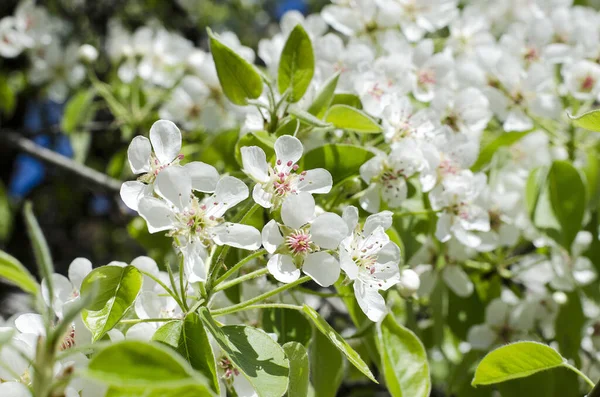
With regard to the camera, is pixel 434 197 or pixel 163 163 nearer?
pixel 163 163

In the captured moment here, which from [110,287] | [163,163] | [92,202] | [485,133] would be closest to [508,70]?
[485,133]

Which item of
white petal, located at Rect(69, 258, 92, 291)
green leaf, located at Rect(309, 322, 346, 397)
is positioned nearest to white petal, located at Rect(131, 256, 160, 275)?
white petal, located at Rect(69, 258, 92, 291)

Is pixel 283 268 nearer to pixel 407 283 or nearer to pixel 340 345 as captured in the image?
pixel 340 345

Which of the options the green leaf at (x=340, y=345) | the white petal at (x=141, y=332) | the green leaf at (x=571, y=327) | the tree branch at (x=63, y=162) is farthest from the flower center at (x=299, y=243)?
the tree branch at (x=63, y=162)

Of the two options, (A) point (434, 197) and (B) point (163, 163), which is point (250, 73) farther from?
(A) point (434, 197)

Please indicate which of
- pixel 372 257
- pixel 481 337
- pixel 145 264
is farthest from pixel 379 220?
pixel 481 337

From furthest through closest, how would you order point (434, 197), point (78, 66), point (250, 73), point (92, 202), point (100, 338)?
point (92, 202)
point (78, 66)
point (434, 197)
point (250, 73)
point (100, 338)

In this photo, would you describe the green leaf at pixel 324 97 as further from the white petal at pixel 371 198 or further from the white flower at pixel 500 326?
the white flower at pixel 500 326
